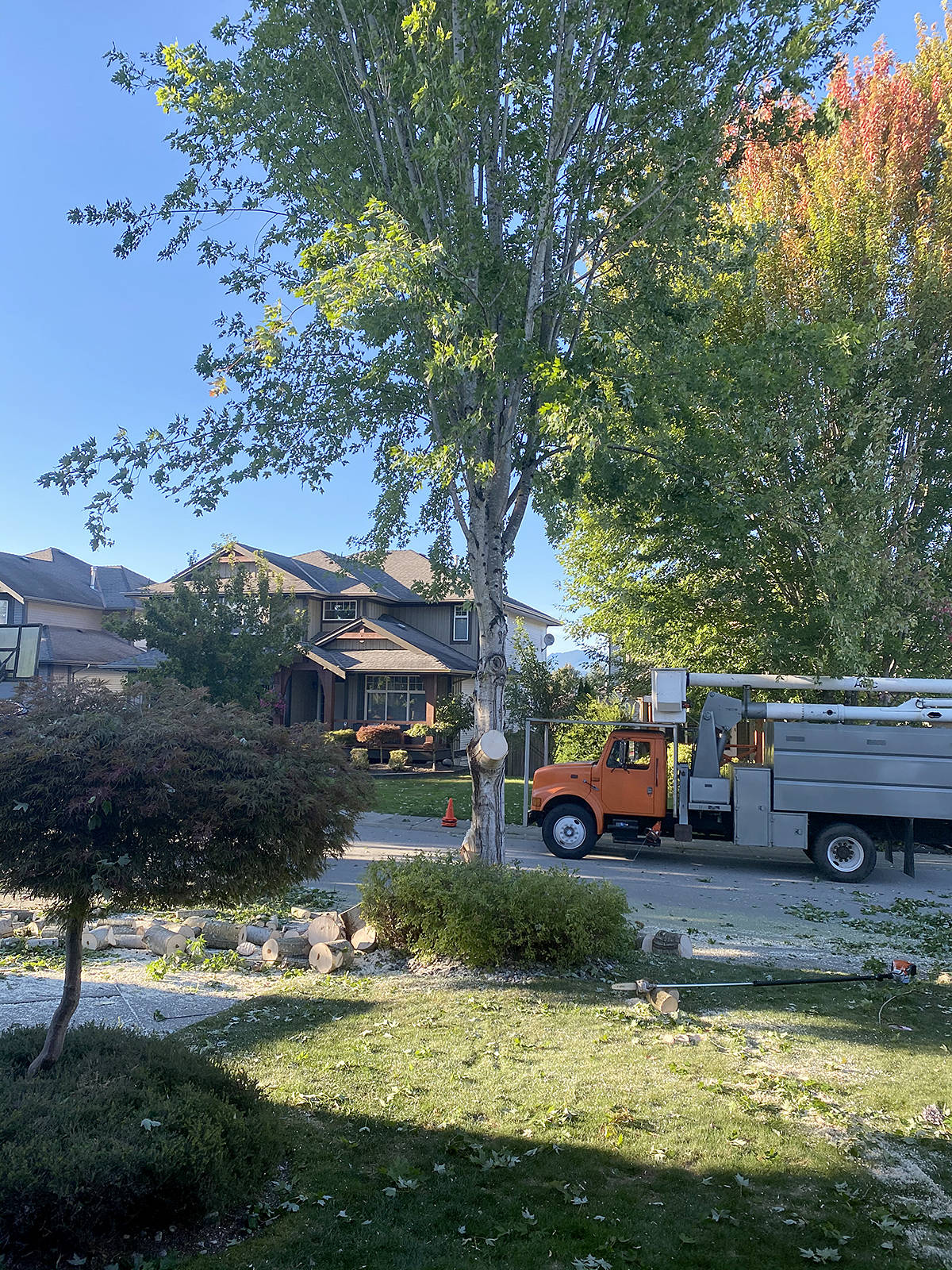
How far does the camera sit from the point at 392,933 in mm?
8609

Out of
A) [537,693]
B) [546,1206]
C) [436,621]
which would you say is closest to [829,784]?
[537,693]

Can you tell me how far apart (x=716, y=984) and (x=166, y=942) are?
5205mm

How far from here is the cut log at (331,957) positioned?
8.34 m

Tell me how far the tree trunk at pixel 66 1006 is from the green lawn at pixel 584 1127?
4.16 ft

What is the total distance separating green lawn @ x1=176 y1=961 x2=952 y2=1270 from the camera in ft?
12.8

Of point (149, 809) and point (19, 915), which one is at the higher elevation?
point (149, 809)

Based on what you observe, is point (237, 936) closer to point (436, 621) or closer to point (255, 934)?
point (255, 934)

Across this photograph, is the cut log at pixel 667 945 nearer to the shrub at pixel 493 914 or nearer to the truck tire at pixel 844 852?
the shrub at pixel 493 914

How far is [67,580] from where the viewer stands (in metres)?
38.6

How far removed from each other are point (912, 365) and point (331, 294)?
12.9 metres

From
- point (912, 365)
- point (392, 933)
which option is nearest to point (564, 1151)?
point (392, 933)

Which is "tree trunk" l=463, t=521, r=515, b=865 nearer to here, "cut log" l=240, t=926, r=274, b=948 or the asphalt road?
"cut log" l=240, t=926, r=274, b=948

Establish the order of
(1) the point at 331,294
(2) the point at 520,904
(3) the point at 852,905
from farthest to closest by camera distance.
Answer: (3) the point at 852,905 → (1) the point at 331,294 → (2) the point at 520,904

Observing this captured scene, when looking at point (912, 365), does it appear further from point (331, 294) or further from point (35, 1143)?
point (35, 1143)
